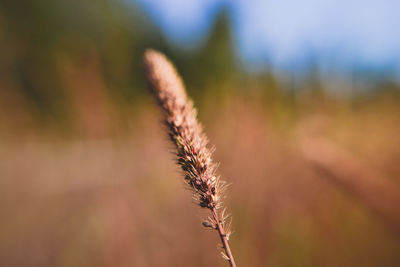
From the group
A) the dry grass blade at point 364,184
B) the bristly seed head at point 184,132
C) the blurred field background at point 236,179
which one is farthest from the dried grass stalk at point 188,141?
the dry grass blade at point 364,184

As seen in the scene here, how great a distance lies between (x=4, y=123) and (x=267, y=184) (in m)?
5.71

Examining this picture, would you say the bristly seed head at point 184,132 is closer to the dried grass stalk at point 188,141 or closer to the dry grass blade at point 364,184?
the dried grass stalk at point 188,141

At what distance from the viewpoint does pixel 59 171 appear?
6223 millimetres

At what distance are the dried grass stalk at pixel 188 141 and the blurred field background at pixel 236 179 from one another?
1.88 ft

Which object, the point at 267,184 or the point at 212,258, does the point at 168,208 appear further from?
the point at 267,184

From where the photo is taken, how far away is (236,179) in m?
3.13

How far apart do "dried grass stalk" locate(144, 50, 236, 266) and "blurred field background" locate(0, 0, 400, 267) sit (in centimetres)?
57

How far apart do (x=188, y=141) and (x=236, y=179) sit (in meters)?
2.59

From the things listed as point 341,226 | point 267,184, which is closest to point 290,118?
point 267,184

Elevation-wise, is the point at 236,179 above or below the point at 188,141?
below

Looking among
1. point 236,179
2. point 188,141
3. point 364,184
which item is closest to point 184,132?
point 188,141

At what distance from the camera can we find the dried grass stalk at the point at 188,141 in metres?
0.58

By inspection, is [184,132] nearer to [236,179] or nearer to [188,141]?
[188,141]

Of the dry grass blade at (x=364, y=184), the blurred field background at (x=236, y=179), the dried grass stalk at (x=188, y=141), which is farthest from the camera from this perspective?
the blurred field background at (x=236, y=179)
